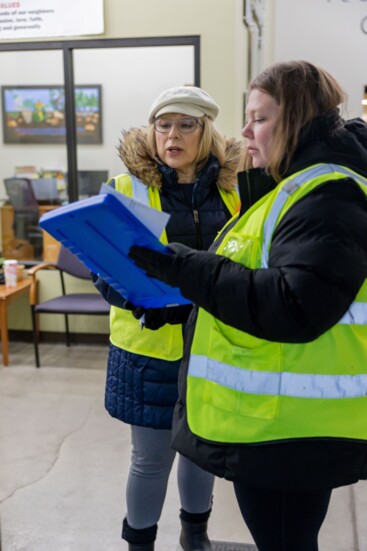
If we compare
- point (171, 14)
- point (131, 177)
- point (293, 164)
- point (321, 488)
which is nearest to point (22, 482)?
point (131, 177)

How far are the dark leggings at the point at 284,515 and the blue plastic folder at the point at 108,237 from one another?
48 centimetres

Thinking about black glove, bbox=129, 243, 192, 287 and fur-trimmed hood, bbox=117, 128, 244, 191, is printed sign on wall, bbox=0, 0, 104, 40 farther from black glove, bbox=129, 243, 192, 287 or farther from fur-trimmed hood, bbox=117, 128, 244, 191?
black glove, bbox=129, 243, 192, 287

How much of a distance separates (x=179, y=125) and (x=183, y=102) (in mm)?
68

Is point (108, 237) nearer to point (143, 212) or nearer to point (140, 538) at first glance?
point (143, 212)

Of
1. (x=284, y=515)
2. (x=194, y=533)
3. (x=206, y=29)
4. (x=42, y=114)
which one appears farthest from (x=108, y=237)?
(x=42, y=114)

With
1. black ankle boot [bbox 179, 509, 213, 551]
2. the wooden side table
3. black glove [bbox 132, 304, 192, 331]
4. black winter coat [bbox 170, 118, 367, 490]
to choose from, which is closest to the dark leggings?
black winter coat [bbox 170, 118, 367, 490]

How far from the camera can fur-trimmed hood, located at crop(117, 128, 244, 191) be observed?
5.81ft

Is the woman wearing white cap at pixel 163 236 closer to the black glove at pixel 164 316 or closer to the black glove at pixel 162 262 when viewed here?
the black glove at pixel 164 316

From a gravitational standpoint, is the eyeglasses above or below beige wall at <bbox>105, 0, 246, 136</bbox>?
below

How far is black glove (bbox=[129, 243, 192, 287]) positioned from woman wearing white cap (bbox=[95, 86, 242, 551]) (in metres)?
0.50

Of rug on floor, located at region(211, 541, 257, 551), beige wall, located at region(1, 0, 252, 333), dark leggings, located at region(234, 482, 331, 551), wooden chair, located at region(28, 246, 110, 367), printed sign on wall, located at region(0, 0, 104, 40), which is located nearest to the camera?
dark leggings, located at region(234, 482, 331, 551)

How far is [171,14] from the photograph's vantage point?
416 centimetres

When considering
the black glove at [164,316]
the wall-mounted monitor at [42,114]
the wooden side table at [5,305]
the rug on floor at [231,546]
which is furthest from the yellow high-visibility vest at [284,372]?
the wall-mounted monitor at [42,114]

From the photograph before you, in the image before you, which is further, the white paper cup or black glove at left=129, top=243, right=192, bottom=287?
the white paper cup
